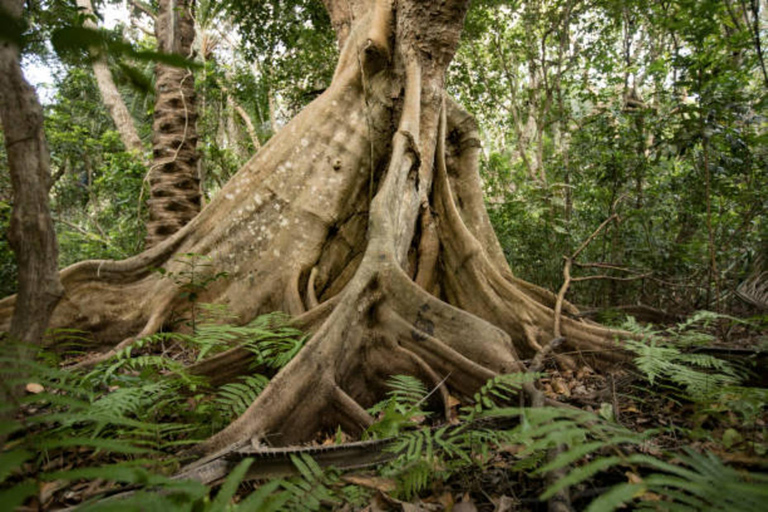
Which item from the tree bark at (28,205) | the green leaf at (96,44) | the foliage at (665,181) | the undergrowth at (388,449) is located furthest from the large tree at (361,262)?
the green leaf at (96,44)

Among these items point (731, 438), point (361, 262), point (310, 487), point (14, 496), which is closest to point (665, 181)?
point (361, 262)

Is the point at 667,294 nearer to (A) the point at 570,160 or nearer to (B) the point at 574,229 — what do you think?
(B) the point at 574,229

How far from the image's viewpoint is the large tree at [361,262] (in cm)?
209

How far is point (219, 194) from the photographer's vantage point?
10.7 ft

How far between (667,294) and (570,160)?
2314mm

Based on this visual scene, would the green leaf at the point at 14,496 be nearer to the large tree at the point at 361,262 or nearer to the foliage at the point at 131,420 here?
the foliage at the point at 131,420

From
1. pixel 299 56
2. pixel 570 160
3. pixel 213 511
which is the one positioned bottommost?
pixel 213 511

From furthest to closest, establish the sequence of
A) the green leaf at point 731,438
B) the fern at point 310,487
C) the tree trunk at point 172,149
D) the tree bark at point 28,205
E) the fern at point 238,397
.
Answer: the tree trunk at point 172,149, the fern at point 238,397, the green leaf at point 731,438, the fern at point 310,487, the tree bark at point 28,205

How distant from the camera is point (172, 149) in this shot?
378cm

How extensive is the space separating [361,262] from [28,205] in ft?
6.13

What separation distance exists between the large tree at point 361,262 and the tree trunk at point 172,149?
2.66ft

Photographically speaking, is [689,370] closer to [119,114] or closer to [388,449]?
[388,449]

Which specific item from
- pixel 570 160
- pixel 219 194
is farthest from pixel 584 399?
pixel 570 160

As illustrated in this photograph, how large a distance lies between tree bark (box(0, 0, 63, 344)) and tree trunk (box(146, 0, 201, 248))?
9.42 ft
